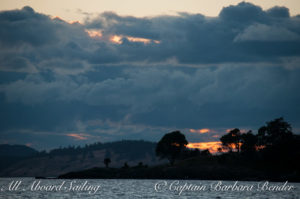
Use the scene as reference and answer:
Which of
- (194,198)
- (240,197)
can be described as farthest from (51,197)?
(240,197)

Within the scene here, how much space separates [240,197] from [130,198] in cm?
2431

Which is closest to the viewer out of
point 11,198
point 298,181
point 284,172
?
point 11,198

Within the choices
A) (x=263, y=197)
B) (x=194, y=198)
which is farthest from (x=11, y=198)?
(x=263, y=197)

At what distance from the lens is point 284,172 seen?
647 feet

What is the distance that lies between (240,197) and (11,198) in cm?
4916

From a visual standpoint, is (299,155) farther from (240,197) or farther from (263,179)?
(240,197)

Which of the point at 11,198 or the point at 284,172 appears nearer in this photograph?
the point at 11,198

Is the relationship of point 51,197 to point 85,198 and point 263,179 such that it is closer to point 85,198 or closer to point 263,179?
point 85,198

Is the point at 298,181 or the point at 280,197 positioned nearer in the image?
the point at 280,197

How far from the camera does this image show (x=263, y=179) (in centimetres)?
19512

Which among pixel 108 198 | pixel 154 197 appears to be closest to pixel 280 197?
pixel 154 197

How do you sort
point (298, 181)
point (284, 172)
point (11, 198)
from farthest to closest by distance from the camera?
1. point (284, 172)
2. point (298, 181)
3. point (11, 198)

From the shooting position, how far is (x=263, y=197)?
97.4 m

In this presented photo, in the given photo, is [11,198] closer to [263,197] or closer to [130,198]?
[130,198]
